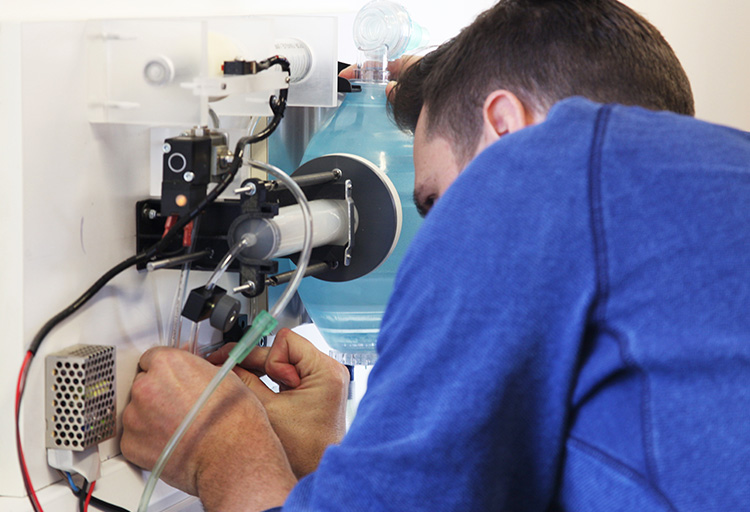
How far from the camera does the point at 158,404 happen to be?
960mm

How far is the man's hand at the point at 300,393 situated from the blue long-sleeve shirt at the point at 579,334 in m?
0.46

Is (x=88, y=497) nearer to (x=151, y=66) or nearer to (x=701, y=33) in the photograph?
(x=151, y=66)

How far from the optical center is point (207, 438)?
946 millimetres

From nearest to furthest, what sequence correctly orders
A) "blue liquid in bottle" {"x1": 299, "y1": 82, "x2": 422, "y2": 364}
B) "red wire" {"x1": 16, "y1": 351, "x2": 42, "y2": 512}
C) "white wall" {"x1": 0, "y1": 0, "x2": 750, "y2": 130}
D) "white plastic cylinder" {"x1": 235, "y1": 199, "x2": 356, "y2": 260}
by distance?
"red wire" {"x1": 16, "y1": 351, "x2": 42, "y2": 512}, "white plastic cylinder" {"x1": 235, "y1": 199, "x2": 356, "y2": 260}, "blue liquid in bottle" {"x1": 299, "y1": 82, "x2": 422, "y2": 364}, "white wall" {"x1": 0, "y1": 0, "x2": 750, "y2": 130}

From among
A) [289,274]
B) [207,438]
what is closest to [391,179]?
[289,274]

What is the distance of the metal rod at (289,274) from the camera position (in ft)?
3.29

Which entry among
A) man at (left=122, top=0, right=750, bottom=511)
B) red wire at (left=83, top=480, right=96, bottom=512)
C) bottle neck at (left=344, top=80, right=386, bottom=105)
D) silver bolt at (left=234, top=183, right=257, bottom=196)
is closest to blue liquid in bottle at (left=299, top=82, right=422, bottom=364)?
bottle neck at (left=344, top=80, right=386, bottom=105)

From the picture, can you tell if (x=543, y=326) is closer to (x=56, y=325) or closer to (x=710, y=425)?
(x=710, y=425)

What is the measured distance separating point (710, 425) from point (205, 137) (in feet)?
2.07

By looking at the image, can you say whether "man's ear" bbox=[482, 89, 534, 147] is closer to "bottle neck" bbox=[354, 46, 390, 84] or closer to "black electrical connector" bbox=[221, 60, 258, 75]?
"black electrical connector" bbox=[221, 60, 258, 75]

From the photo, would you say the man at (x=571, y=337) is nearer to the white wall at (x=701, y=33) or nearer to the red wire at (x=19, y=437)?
the red wire at (x=19, y=437)

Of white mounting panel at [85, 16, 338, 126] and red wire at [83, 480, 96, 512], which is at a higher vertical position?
white mounting panel at [85, 16, 338, 126]

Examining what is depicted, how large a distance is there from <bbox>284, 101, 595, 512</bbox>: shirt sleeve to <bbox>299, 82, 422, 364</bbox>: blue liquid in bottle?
2.21 feet

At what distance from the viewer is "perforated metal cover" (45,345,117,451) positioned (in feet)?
2.85
